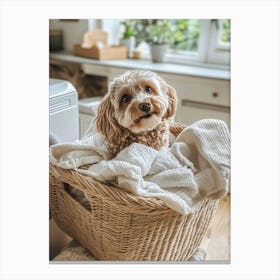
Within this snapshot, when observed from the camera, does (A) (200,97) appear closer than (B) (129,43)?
Yes

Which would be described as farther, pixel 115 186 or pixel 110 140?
pixel 110 140

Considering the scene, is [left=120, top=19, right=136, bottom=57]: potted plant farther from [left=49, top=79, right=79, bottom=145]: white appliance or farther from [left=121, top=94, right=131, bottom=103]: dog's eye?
[left=121, top=94, right=131, bottom=103]: dog's eye

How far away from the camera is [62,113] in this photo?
3.37 feet

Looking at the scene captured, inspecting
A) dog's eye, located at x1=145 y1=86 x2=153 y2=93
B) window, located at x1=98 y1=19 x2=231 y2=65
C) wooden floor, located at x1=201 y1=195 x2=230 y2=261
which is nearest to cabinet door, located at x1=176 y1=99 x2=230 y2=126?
window, located at x1=98 y1=19 x2=231 y2=65

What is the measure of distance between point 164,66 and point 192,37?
254 mm

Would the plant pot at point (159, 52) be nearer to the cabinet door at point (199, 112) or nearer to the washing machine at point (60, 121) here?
the cabinet door at point (199, 112)

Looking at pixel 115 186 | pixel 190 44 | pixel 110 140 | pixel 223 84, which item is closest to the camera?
pixel 115 186

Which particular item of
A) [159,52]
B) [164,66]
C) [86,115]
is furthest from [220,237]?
[159,52]

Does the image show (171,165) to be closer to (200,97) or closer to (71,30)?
(200,97)

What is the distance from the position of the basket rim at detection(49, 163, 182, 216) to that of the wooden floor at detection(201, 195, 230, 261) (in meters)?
0.64
